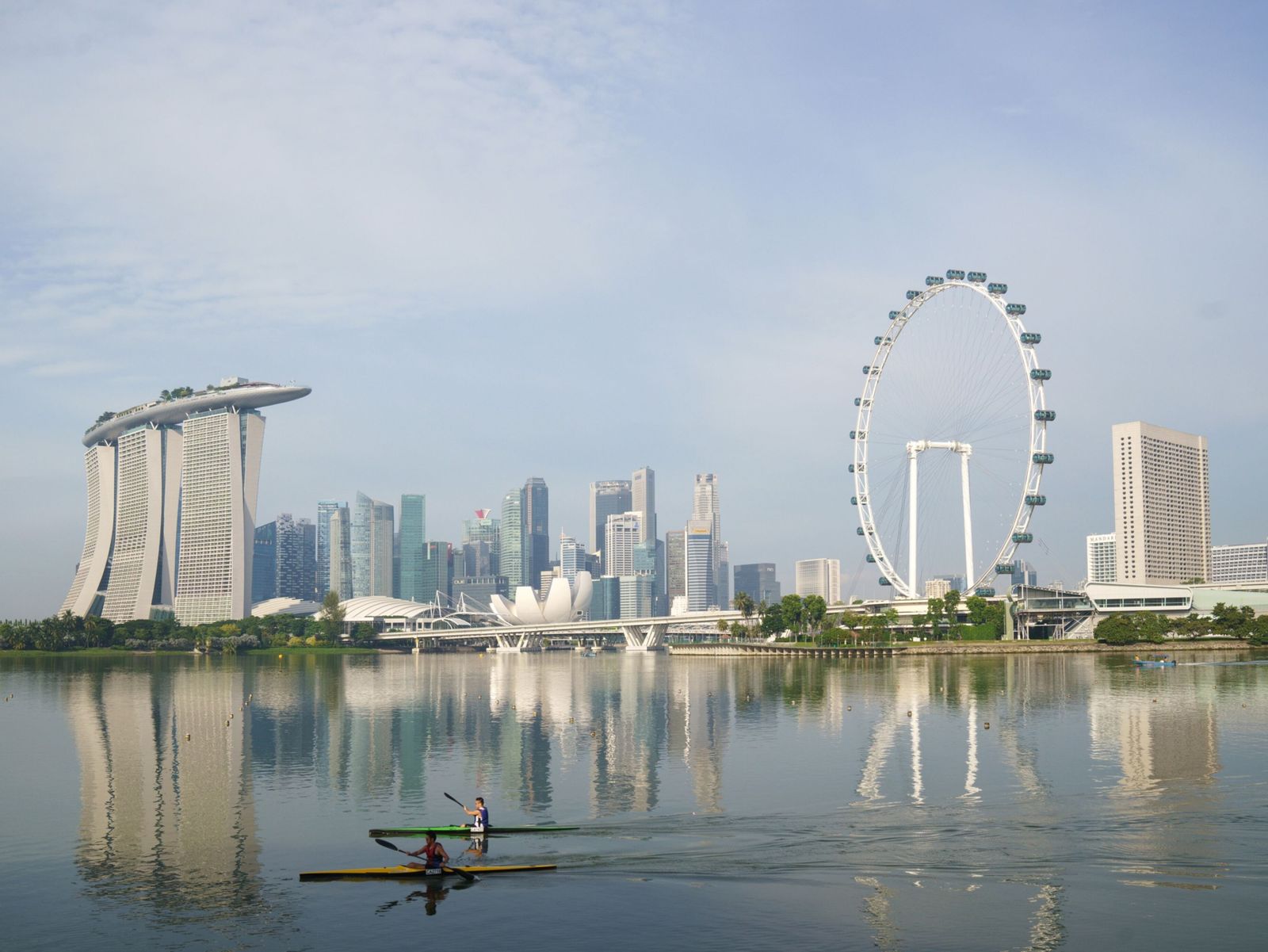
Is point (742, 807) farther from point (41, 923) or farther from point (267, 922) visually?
point (41, 923)

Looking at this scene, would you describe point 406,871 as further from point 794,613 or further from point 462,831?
point 794,613

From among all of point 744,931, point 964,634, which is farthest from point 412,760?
point 964,634

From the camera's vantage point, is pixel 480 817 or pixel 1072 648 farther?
pixel 1072 648

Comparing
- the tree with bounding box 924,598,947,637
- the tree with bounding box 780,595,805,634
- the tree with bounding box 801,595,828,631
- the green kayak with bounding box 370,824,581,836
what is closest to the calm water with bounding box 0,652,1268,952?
the green kayak with bounding box 370,824,581,836

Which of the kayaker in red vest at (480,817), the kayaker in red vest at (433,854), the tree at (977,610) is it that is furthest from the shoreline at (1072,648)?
the kayaker in red vest at (433,854)

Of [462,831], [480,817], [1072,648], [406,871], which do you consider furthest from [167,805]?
[1072,648]

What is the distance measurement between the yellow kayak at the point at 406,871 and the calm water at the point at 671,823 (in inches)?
12.3

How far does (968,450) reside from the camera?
6038 inches

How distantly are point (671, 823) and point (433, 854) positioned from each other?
882 cm

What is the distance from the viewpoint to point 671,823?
37.8 m

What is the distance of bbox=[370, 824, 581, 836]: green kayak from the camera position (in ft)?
116

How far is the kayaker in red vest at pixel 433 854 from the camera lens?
3198cm

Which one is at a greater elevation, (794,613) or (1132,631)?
(794,613)

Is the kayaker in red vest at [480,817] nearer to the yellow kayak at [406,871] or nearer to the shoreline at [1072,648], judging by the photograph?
the yellow kayak at [406,871]
